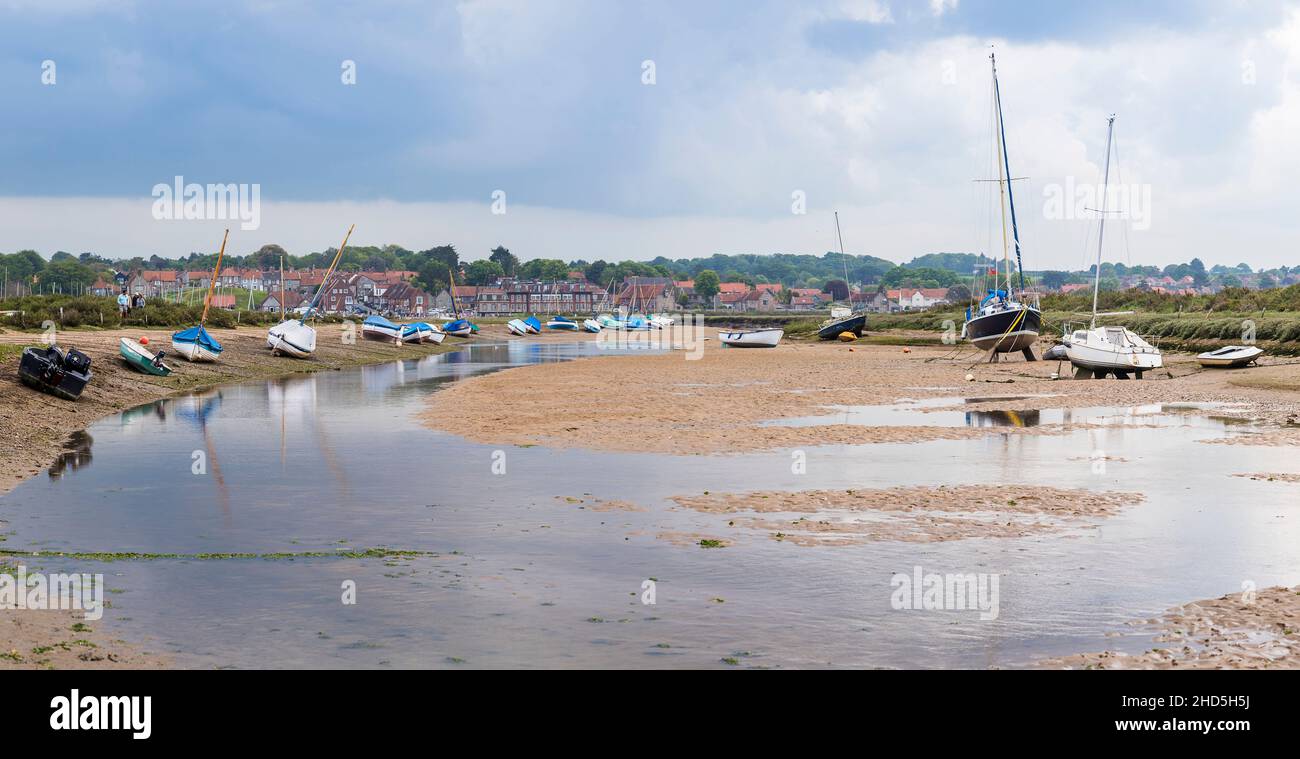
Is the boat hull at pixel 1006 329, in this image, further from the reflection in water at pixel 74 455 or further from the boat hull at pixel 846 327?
the reflection in water at pixel 74 455

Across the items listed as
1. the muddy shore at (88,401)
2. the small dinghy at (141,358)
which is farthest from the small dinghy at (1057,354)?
the small dinghy at (141,358)

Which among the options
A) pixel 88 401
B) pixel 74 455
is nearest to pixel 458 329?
pixel 88 401

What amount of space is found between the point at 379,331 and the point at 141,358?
44.5 m

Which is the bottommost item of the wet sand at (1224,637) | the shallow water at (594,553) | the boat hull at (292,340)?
the shallow water at (594,553)

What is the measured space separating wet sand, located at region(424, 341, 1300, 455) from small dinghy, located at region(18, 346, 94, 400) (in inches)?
403

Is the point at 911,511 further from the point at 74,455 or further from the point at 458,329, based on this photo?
the point at 458,329

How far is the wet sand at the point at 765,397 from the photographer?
2962 cm

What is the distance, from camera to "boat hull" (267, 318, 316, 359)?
63625 millimetres

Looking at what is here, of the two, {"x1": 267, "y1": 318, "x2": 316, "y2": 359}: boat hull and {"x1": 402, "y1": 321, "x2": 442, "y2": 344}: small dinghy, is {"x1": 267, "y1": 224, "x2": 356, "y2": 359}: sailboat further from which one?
{"x1": 402, "y1": 321, "x2": 442, "y2": 344}: small dinghy

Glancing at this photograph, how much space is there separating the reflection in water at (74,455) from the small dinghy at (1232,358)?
143 ft

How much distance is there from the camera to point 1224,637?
37.4 feet

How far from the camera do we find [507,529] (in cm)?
1773
